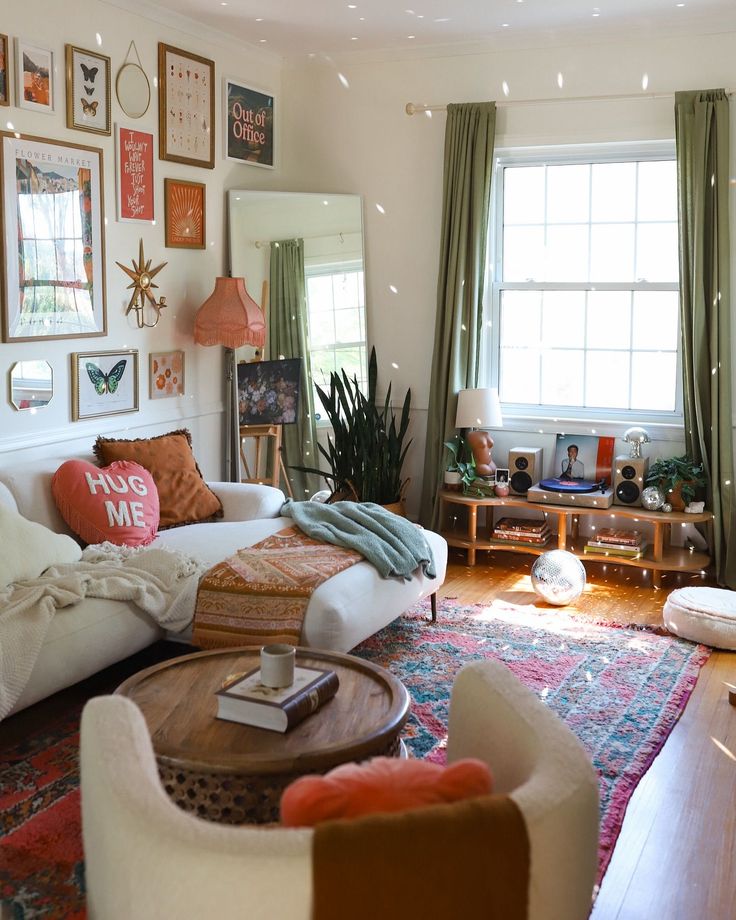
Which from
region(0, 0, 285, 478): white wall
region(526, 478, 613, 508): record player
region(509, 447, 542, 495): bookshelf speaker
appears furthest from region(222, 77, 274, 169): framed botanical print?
region(526, 478, 613, 508): record player

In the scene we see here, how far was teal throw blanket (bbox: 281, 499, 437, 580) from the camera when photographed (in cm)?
382

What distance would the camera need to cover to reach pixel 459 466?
535 centimetres

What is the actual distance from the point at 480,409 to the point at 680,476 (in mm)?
1076

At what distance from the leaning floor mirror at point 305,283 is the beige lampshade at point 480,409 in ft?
2.38

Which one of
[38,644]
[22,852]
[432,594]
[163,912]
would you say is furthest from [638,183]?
[163,912]

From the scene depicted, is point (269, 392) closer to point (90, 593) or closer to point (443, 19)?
point (443, 19)

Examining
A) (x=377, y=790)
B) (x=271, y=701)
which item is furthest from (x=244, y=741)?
(x=377, y=790)

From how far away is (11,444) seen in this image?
407 cm

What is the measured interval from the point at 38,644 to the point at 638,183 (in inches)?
151

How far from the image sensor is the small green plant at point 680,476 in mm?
4820

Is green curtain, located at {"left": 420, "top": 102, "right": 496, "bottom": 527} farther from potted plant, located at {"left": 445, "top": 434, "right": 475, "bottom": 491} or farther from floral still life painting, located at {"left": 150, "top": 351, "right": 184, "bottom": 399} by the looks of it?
floral still life painting, located at {"left": 150, "top": 351, "right": 184, "bottom": 399}

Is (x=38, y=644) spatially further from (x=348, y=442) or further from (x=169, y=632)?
(x=348, y=442)

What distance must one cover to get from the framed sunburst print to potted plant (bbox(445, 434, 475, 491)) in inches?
67.3

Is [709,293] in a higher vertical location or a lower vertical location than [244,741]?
higher
